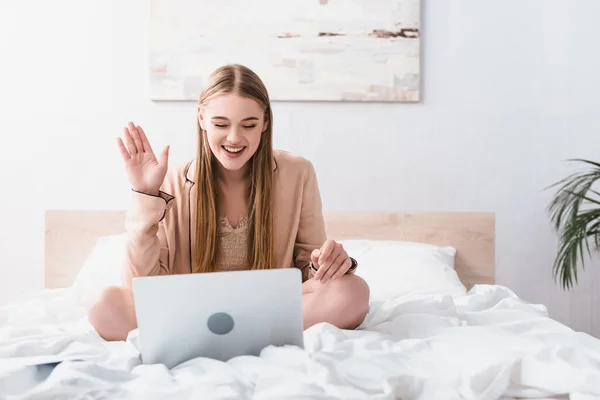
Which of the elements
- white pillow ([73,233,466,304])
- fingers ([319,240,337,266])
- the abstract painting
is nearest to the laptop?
fingers ([319,240,337,266])

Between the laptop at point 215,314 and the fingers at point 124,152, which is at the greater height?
the fingers at point 124,152

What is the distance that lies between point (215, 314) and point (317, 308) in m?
0.38

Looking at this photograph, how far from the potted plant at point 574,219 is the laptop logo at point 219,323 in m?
1.58

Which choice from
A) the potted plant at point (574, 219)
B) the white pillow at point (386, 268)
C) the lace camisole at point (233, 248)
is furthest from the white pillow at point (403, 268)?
→ the lace camisole at point (233, 248)

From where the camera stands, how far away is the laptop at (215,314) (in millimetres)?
1235

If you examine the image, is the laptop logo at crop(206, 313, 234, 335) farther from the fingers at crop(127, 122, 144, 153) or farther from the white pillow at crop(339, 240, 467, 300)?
the white pillow at crop(339, 240, 467, 300)

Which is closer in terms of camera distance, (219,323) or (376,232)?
(219,323)

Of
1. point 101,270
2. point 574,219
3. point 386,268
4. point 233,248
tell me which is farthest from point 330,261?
point 574,219

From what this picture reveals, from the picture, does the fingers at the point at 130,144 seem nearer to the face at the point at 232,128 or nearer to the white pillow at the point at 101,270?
the face at the point at 232,128

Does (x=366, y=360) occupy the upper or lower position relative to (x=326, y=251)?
lower

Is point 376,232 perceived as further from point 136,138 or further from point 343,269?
point 136,138

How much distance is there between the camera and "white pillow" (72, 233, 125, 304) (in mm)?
2291

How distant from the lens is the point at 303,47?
108 inches

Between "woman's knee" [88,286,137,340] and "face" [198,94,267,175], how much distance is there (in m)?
0.41
